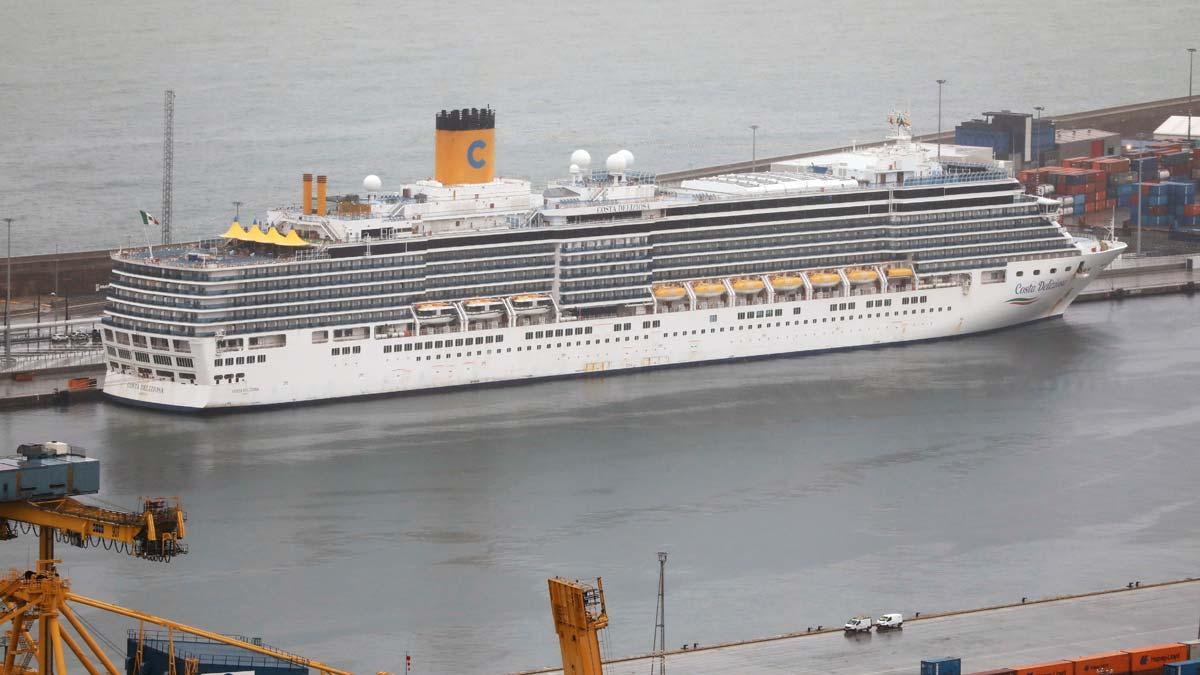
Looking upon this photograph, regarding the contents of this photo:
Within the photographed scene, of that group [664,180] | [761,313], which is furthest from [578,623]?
[664,180]

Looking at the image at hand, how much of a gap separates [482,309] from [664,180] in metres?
22.8

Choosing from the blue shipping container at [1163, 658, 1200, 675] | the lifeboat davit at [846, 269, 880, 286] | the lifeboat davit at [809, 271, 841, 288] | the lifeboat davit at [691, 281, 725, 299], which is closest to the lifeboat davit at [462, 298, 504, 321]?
the lifeboat davit at [691, 281, 725, 299]

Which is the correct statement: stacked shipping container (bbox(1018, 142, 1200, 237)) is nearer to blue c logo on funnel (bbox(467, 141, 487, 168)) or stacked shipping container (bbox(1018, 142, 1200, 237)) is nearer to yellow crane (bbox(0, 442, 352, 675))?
blue c logo on funnel (bbox(467, 141, 487, 168))

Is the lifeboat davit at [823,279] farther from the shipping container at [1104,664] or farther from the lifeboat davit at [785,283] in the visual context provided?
the shipping container at [1104,664]

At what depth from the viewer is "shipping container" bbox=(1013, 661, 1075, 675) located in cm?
4125

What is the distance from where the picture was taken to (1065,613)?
44969 mm

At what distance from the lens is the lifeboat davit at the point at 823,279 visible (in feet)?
223

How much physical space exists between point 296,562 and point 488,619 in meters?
4.84

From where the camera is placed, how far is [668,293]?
66.2m

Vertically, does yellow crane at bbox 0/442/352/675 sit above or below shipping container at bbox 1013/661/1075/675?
above

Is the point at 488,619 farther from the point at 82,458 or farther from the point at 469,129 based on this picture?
the point at 469,129

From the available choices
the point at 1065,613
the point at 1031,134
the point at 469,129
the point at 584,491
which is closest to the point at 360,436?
the point at 584,491

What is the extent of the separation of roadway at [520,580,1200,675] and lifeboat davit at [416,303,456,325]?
63.1 feet

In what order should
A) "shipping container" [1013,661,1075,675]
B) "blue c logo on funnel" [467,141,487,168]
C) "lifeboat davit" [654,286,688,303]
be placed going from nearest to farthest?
"shipping container" [1013,661,1075,675], "blue c logo on funnel" [467,141,487,168], "lifeboat davit" [654,286,688,303]
